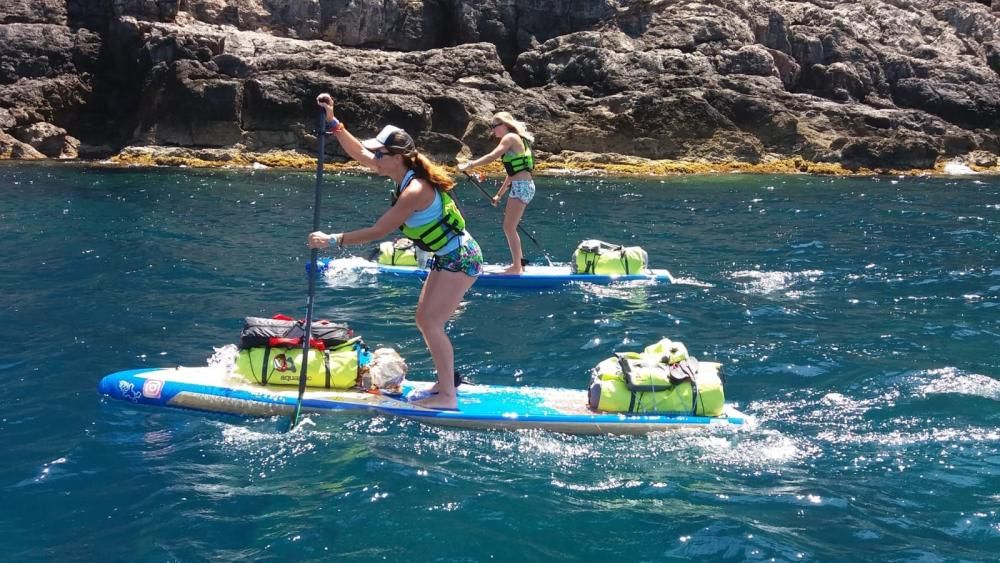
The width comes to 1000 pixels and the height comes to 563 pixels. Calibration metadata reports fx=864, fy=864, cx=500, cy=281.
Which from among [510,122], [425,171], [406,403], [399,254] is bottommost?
[406,403]

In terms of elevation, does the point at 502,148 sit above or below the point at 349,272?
above

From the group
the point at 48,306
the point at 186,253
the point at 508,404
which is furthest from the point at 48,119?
the point at 508,404

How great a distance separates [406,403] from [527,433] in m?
1.22

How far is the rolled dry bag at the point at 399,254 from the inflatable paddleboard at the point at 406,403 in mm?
6755

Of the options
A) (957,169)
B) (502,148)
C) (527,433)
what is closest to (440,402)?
(527,433)

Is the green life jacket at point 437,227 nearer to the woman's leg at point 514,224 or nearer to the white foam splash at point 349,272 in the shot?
the woman's leg at point 514,224

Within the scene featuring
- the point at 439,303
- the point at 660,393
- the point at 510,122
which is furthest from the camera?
the point at 510,122

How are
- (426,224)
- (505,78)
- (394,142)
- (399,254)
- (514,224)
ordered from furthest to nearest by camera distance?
1. (505,78)
2. (399,254)
3. (514,224)
4. (426,224)
5. (394,142)

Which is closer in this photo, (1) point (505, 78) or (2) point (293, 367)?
(2) point (293, 367)

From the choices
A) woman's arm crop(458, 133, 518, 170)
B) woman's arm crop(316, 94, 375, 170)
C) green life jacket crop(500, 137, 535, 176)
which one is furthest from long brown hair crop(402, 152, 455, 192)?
green life jacket crop(500, 137, 535, 176)

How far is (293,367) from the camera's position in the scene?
8.61 m

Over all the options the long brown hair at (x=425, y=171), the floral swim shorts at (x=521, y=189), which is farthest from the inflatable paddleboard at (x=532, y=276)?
the long brown hair at (x=425, y=171)

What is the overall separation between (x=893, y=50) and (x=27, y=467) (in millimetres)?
57335

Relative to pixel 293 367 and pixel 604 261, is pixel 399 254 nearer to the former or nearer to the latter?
pixel 604 261
